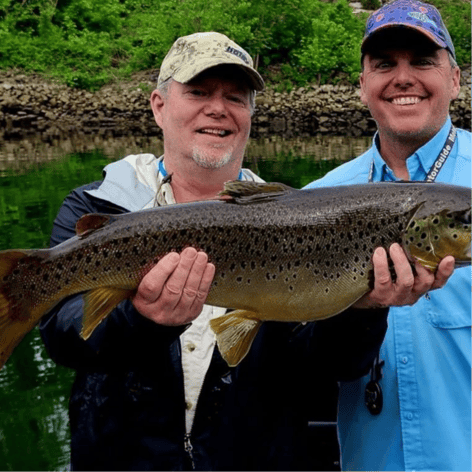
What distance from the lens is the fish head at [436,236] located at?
115 inches

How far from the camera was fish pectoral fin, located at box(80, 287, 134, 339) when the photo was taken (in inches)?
114

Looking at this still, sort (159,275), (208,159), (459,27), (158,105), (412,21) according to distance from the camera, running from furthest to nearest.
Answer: (459,27) < (158,105) < (208,159) < (412,21) < (159,275)

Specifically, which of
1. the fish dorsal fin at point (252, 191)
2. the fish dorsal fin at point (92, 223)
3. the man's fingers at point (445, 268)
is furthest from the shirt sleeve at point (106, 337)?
the man's fingers at point (445, 268)

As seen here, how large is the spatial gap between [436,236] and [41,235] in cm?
1199

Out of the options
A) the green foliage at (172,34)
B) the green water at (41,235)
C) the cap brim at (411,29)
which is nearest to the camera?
the cap brim at (411,29)

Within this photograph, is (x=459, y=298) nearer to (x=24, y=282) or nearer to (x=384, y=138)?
(x=384, y=138)

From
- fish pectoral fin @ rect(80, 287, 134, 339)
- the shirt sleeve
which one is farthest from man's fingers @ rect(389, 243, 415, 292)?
fish pectoral fin @ rect(80, 287, 134, 339)

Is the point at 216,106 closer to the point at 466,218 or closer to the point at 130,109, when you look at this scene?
the point at 466,218

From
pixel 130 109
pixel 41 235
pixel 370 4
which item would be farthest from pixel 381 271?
pixel 370 4

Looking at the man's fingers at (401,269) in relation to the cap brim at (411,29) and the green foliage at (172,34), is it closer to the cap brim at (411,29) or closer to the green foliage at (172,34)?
the cap brim at (411,29)

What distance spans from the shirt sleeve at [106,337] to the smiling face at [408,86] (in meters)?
1.58

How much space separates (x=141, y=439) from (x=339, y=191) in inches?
61.2

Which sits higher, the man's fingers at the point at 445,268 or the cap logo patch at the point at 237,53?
the cap logo patch at the point at 237,53

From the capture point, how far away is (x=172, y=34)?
180 feet
